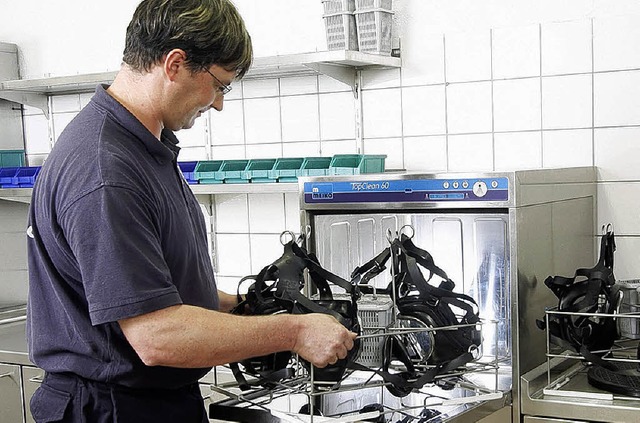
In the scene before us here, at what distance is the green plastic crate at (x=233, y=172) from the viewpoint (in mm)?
2752

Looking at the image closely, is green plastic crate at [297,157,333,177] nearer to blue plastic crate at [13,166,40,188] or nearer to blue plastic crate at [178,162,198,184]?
blue plastic crate at [178,162,198,184]

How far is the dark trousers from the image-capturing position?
1570mm

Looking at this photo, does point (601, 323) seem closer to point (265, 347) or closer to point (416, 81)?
point (265, 347)

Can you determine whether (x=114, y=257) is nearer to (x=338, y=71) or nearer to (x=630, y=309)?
(x=630, y=309)

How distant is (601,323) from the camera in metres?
1.95

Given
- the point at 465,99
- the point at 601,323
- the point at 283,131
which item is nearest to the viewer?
the point at 601,323

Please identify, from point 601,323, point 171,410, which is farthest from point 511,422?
point 171,410

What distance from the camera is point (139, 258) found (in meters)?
1.42

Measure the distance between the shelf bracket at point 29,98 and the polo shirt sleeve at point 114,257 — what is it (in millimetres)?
2106

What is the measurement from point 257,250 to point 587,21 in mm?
1376

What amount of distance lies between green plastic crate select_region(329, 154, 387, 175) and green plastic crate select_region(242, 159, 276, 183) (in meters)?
0.22

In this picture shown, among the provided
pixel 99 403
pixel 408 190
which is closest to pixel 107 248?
pixel 99 403

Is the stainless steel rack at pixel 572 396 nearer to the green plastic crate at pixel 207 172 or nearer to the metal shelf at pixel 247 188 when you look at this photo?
the metal shelf at pixel 247 188

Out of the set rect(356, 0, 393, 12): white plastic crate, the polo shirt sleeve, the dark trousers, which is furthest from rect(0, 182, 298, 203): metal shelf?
the polo shirt sleeve
